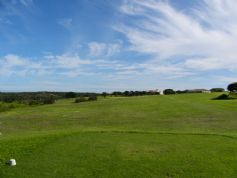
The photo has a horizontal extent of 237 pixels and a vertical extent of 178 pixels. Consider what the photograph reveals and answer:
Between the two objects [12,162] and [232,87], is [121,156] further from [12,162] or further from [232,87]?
[232,87]

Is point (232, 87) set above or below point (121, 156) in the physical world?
above

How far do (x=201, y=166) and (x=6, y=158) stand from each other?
6520 mm

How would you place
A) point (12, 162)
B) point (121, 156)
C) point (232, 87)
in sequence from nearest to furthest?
point (12, 162) → point (121, 156) → point (232, 87)

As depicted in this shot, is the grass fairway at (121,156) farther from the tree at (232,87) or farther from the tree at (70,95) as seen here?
the tree at (232,87)

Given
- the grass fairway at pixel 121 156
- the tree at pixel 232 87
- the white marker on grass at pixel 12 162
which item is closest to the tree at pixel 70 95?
the tree at pixel 232 87

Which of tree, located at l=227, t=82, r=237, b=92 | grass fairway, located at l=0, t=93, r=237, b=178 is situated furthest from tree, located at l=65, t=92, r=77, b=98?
grass fairway, located at l=0, t=93, r=237, b=178

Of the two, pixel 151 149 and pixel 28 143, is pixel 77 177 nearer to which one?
pixel 151 149

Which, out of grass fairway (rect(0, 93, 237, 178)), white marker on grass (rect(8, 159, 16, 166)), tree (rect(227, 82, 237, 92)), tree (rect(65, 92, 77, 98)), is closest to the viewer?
grass fairway (rect(0, 93, 237, 178))

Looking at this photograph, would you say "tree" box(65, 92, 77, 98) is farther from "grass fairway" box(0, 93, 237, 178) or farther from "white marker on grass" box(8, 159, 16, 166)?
"white marker on grass" box(8, 159, 16, 166)

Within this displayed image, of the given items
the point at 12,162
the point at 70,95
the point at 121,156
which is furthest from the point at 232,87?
the point at 12,162

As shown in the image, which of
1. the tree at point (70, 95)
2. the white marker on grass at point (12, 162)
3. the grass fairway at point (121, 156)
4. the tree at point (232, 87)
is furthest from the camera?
the tree at point (70, 95)

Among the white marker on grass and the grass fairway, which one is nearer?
the grass fairway

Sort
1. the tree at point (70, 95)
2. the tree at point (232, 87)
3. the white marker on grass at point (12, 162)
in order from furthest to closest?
the tree at point (70, 95), the tree at point (232, 87), the white marker on grass at point (12, 162)

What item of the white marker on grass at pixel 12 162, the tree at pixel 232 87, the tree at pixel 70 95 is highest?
the tree at pixel 232 87
